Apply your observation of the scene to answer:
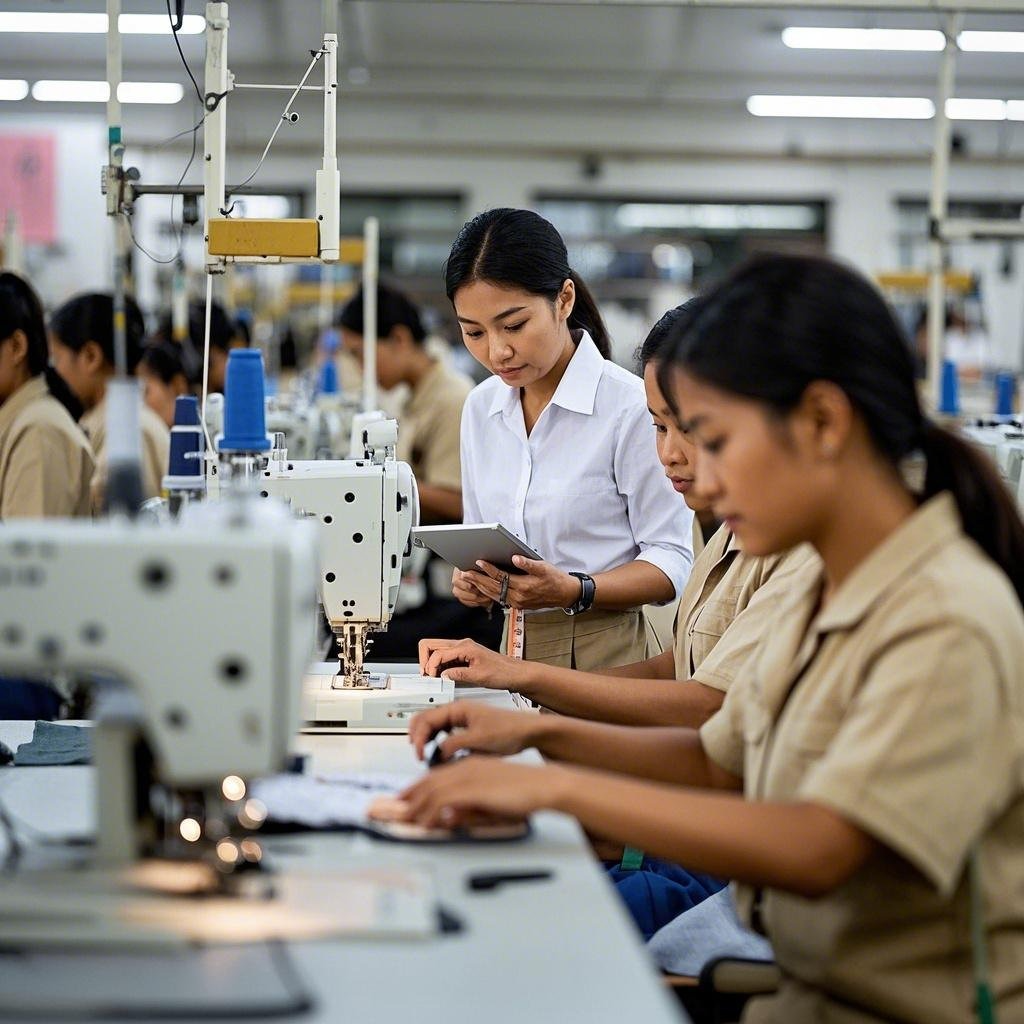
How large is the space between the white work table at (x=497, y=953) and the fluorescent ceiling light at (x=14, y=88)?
1035 cm

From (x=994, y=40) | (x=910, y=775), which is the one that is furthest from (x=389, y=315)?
(x=994, y=40)

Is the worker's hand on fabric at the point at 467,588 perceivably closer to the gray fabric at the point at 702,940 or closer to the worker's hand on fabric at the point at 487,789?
the gray fabric at the point at 702,940

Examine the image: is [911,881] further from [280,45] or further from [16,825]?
[280,45]

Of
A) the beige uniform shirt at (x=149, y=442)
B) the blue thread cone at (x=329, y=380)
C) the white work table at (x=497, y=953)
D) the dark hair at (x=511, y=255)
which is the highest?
the dark hair at (x=511, y=255)

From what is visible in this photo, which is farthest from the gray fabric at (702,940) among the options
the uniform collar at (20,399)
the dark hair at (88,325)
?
the dark hair at (88,325)

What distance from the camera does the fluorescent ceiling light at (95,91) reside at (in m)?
10.6

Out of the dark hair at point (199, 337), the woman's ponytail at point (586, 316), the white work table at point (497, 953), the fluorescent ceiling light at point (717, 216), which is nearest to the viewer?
the white work table at point (497, 953)

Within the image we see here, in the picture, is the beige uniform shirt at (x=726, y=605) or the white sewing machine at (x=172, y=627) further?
the beige uniform shirt at (x=726, y=605)

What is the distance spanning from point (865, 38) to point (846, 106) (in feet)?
6.35

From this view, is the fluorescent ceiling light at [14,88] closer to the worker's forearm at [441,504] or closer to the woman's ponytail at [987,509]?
the worker's forearm at [441,504]

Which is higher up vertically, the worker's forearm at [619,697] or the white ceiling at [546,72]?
the white ceiling at [546,72]

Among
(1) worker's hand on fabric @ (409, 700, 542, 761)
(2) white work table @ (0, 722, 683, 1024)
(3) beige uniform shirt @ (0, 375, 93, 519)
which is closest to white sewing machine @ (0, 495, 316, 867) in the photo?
(2) white work table @ (0, 722, 683, 1024)

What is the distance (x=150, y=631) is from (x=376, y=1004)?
0.39 m

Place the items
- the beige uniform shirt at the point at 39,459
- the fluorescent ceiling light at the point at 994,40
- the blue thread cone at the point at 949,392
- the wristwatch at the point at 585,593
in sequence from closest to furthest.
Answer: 1. the wristwatch at the point at 585,593
2. the beige uniform shirt at the point at 39,459
3. the blue thread cone at the point at 949,392
4. the fluorescent ceiling light at the point at 994,40
